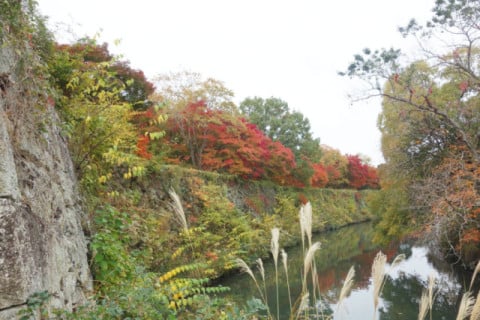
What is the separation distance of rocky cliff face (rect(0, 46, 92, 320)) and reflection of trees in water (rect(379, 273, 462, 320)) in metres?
6.16

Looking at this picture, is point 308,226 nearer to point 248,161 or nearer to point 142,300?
point 142,300

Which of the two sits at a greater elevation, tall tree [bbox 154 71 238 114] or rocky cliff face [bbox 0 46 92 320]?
tall tree [bbox 154 71 238 114]

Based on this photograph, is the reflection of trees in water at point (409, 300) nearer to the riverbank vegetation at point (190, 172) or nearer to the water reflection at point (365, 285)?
the water reflection at point (365, 285)

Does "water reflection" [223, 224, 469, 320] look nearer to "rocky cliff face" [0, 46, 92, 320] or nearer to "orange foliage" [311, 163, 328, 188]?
"rocky cliff face" [0, 46, 92, 320]

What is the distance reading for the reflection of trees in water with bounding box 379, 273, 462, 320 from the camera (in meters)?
6.66

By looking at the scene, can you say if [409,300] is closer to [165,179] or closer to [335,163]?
[165,179]

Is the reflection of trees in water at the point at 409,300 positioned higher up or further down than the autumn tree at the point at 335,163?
further down

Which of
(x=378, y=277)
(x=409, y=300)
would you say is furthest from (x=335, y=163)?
(x=378, y=277)

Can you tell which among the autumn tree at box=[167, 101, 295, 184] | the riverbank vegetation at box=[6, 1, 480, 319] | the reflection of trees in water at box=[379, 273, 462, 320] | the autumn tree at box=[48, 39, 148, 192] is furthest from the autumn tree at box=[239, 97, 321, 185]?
the autumn tree at box=[48, 39, 148, 192]

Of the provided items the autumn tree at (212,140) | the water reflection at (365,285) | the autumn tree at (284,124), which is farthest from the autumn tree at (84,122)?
the autumn tree at (284,124)

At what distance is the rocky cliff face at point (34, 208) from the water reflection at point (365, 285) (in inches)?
129

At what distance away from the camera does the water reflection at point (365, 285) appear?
6.84 meters

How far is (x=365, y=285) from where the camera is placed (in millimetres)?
8625

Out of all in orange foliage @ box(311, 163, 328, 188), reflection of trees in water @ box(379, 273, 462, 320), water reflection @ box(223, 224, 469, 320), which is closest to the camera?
reflection of trees in water @ box(379, 273, 462, 320)
